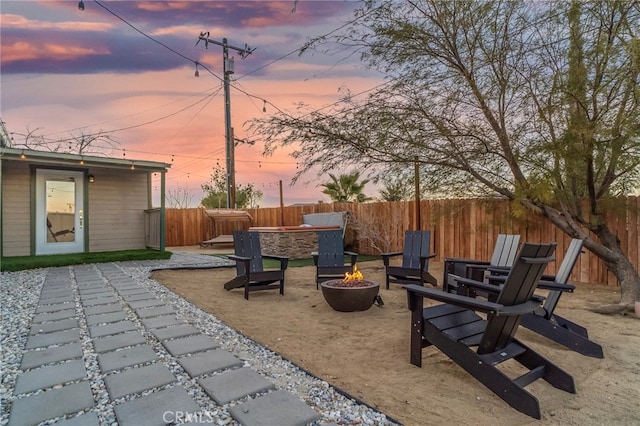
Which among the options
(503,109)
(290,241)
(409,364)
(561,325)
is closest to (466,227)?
(503,109)

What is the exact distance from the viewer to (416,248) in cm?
584

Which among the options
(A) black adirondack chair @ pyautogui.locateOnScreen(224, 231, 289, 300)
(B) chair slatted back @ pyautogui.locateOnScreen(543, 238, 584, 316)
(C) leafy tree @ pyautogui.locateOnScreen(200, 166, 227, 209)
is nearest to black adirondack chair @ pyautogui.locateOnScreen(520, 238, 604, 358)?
(B) chair slatted back @ pyautogui.locateOnScreen(543, 238, 584, 316)

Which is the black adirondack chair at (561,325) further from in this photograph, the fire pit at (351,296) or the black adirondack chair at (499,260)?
the fire pit at (351,296)

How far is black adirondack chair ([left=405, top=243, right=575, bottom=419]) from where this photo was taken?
2.14 meters

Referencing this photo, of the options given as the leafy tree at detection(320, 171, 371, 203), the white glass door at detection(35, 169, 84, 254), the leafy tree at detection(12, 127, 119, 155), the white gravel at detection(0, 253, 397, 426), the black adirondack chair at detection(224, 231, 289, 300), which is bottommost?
the white gravel at detection(0, 253, 397, 426)

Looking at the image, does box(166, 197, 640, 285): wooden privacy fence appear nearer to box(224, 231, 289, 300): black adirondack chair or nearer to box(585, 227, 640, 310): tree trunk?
box(585, 227, 640, 310): tree trunk

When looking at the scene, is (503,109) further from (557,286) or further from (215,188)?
(215,188)

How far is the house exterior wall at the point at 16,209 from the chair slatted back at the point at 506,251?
30.8ft

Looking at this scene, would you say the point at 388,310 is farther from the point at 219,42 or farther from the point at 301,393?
the point at 219,42

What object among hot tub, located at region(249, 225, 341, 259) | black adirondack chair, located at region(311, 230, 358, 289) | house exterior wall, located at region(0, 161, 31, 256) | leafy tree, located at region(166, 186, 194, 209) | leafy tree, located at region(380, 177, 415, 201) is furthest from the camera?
leafy tree, located at region(166, 186, 194, 209)

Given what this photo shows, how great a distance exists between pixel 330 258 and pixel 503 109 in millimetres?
3361

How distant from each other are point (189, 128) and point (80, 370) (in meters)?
14.1

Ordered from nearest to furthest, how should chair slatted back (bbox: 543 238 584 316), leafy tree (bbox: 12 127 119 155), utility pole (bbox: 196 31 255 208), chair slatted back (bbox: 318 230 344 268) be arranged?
chair slatted back (bbox: 543 238 584 316) < chair slatted back (bbox: 318 230 344 268) < leafy tree (bbox: 12 127 119 155) < utility pole (bbox: 196 31 255 208)

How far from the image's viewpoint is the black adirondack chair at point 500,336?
7.01 ft
